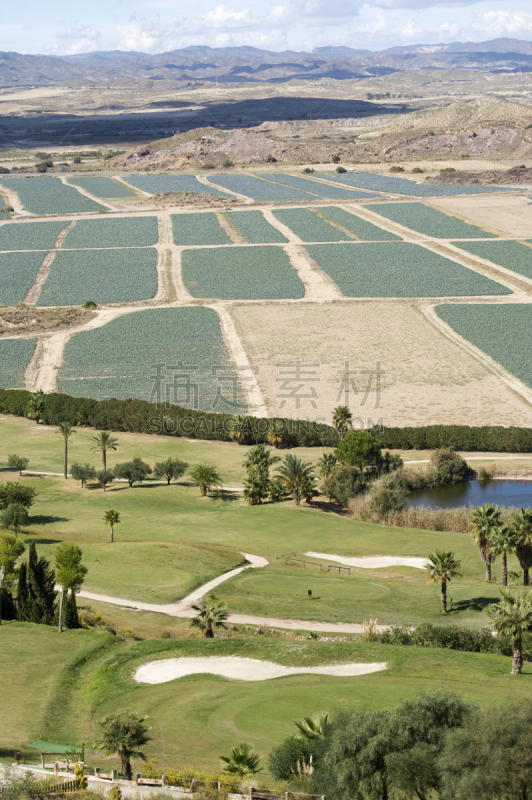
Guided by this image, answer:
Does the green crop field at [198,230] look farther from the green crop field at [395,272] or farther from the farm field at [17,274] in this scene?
the farm field at [17,274]

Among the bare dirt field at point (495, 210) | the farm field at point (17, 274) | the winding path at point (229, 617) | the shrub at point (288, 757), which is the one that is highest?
the bare dirt field at point (495, 210)

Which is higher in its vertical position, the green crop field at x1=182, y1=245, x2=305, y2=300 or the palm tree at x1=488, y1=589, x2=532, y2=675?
the green crop field at x1=182, y1=245, x2=305, y2=300

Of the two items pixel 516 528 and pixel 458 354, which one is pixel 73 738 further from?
pixel 458 354

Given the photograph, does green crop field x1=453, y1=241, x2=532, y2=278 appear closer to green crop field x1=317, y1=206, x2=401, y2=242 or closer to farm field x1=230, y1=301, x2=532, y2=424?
green crop field x1=317, y1=206, x2=401, y2=242

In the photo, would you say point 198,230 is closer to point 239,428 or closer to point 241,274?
point 241,274

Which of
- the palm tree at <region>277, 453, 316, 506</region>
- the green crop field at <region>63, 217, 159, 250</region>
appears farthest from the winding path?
the green crop field at <region>63, 217, 159, 250</region>

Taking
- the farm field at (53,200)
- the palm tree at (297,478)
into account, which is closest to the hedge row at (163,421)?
the palm tree at (297,478)
